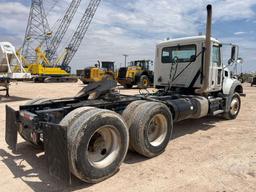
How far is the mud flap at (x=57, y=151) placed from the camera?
10.5 ft

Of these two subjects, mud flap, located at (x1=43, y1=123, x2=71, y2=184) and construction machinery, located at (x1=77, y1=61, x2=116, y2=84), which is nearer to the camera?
mud flap, located at (x1=43, y1=123, x2=71, y2=184)

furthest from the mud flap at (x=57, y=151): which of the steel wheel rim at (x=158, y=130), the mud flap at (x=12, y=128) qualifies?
the steel wheel rim at (x=158, y=130)

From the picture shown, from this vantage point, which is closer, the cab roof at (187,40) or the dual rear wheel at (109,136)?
the dual rear wheel at (109,136)

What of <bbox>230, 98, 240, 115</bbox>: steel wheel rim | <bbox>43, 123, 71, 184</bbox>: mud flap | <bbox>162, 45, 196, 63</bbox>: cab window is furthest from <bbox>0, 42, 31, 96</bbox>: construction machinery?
<bbox>43, 123, 71, 184</bbox>: mud flap

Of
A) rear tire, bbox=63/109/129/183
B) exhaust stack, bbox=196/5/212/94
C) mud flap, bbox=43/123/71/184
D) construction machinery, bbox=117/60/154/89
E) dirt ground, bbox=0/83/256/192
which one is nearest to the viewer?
mud flap, bbox=43/123/71/184

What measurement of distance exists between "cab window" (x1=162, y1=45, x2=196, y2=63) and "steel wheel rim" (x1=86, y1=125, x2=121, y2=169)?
13.6 feet

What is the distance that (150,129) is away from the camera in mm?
4891

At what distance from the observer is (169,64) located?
25.3 ft

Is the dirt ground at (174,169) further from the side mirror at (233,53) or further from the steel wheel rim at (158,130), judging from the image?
the side mirror at (233,53)

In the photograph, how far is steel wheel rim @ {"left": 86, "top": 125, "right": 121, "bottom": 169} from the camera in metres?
3.88

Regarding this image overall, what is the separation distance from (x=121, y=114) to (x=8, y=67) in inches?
440

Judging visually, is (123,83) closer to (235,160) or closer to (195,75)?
(195,75)

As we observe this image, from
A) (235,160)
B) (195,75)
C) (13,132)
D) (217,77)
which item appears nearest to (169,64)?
(195,75)

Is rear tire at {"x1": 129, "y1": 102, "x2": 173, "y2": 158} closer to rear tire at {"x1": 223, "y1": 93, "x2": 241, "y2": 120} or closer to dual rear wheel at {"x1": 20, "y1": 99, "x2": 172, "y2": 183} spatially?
dual rear wheel at {"x1": 20, "y1": 99, "x2": 172, "y2": 183}
